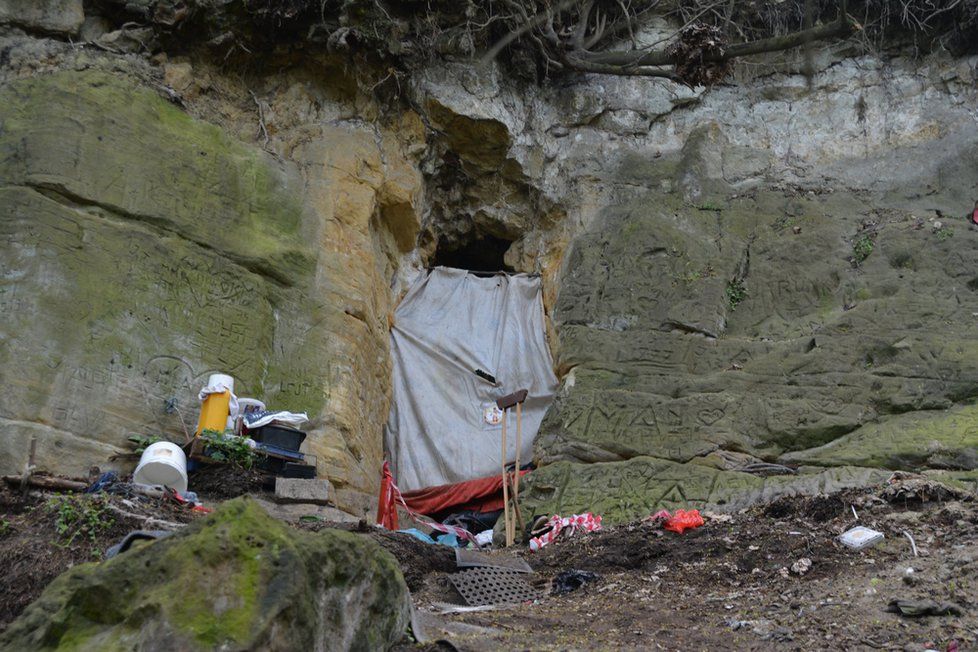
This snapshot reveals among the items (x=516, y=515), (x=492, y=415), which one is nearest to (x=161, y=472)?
(x=516, y=515)

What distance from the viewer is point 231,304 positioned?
10133 millimetres

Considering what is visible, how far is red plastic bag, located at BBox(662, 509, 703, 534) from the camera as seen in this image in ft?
26.6

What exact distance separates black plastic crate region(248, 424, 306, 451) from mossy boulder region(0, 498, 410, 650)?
5.07 metres

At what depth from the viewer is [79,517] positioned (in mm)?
5938

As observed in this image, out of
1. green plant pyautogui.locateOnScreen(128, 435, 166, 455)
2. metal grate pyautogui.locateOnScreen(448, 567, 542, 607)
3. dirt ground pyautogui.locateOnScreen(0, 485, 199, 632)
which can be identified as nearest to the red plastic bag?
metal grate pyautogui.locateOnScreen(448, 567, 542, 607)

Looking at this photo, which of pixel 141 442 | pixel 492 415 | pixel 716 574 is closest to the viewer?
pixel 716 574

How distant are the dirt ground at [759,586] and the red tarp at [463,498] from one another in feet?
8.48

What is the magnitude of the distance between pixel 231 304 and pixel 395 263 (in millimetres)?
3065

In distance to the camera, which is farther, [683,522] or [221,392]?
[221,392]

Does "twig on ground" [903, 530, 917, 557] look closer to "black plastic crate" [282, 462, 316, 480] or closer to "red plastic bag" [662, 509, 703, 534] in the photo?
"red plastic bag" [662, 509, 703, 534]

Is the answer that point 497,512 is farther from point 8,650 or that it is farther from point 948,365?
point 8,650

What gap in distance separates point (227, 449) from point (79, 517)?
257 centimetres

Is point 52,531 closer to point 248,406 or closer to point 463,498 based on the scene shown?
point 248,406

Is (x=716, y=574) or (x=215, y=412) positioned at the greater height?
(x=215, y=412)
